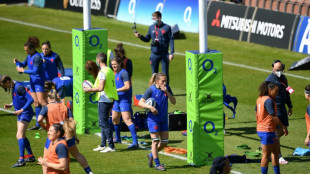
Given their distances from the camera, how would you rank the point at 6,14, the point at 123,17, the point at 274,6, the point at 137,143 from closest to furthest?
the point at 137,143, the point at 274,6, the point at 123,17, the point at 6,14

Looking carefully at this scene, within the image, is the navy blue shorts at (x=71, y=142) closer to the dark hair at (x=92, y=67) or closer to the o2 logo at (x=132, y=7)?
the dark hair at (x=92, y=67)

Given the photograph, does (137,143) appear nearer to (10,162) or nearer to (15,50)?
(10,162)

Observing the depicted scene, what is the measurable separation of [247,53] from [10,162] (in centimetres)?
1538

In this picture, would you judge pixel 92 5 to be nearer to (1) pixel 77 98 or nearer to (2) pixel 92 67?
(1) pixel 77 98

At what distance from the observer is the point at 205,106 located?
13875 millimetres

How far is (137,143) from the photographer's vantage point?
605 inches

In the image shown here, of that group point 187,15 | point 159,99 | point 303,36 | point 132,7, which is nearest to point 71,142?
point 159,99

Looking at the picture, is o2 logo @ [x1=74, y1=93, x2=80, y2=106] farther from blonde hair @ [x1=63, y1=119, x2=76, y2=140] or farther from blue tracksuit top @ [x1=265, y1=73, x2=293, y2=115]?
blonde hair @ [x1=63, y1=119, x2=76, y2=140]

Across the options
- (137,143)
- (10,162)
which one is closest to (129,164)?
(137,143)

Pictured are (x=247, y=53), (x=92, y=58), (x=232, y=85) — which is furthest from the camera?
(x=247, y=53)

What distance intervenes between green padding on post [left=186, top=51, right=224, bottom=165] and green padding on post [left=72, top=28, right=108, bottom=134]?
3.43m

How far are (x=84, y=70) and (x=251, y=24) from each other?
1354cm

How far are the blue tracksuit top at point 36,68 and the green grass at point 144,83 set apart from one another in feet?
4.56

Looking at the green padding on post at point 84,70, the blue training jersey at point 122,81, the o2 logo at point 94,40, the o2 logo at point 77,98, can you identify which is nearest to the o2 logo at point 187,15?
the green padding on post at point 84,70
